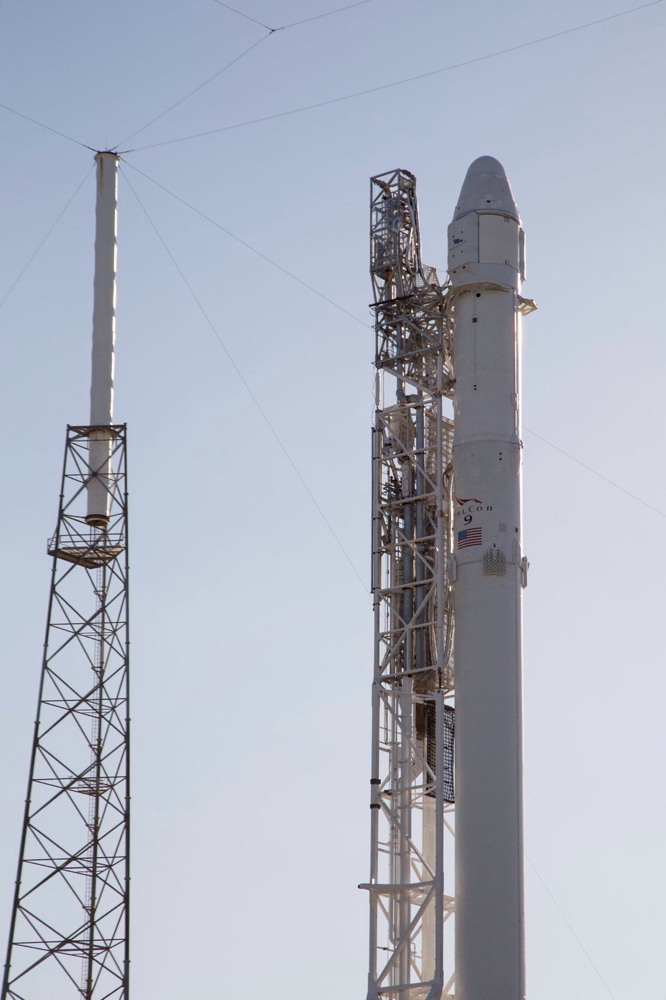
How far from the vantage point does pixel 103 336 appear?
242 ft

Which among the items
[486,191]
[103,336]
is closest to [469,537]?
[486,191]

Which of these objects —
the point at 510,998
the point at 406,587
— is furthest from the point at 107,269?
the point at 510,998

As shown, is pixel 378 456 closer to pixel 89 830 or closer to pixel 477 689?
pixel 477 689

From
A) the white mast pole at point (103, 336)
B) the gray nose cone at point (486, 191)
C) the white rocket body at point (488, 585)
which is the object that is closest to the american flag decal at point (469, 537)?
the white rocket body at point (488, 585)

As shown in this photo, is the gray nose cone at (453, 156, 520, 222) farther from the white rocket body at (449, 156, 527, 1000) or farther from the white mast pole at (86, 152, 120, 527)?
the white mast pole at (86, 152, 120, 527)

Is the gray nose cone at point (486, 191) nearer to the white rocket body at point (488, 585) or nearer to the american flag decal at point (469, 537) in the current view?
the white rocket body at point (488, 585)

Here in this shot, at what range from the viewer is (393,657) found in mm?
68188

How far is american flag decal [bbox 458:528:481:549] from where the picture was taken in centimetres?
6638

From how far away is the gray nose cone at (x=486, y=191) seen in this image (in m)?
70.3

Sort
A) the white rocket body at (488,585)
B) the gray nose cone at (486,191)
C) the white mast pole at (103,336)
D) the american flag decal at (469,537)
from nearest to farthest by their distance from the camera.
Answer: the white rocket body at (488,585)
the american flag decal at (469,537)
the gray nose cone at (486,191)
the white mast pole at (103,336)

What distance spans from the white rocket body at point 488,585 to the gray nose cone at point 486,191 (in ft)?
0.10

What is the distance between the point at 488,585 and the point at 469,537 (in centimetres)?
164

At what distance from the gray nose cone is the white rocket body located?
0.10ft

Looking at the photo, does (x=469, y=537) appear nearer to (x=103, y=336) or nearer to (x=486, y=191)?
(x=486, y=191)
